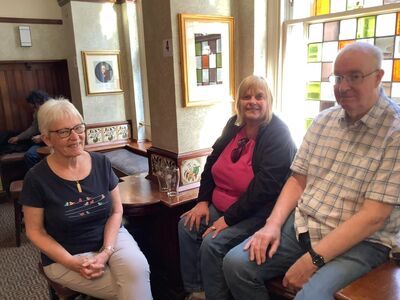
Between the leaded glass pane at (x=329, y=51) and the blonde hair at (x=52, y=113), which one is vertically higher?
the leaded glass pane at (x=329, y=51)

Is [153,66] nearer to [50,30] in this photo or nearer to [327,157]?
[327,157]

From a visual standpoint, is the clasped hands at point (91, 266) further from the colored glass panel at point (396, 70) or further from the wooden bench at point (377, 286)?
the colored glass panel at point (396, 70)

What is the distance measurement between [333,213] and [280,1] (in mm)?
1367

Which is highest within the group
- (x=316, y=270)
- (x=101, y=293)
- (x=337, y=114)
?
(x=337, y=114)

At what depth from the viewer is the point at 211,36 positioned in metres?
2.20

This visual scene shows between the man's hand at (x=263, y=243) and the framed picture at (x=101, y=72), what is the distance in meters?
2.84

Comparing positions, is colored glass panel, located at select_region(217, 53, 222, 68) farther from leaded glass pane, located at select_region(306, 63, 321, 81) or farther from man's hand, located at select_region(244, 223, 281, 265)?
man's hand, located at select_region(244, 223, 281, 265)

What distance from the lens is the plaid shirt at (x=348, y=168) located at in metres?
1.31

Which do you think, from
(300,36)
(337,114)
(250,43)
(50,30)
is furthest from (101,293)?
(50,30)

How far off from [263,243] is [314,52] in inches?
48.3

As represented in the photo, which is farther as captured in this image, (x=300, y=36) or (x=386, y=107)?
(x=300, y=36)

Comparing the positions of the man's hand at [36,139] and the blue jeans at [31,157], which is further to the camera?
the man's hand at [36,139]

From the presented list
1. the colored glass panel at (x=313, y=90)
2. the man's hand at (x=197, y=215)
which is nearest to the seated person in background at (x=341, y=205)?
the man's hand at (x=197, y=215)

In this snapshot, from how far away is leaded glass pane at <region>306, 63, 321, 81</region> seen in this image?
212 centimetres
